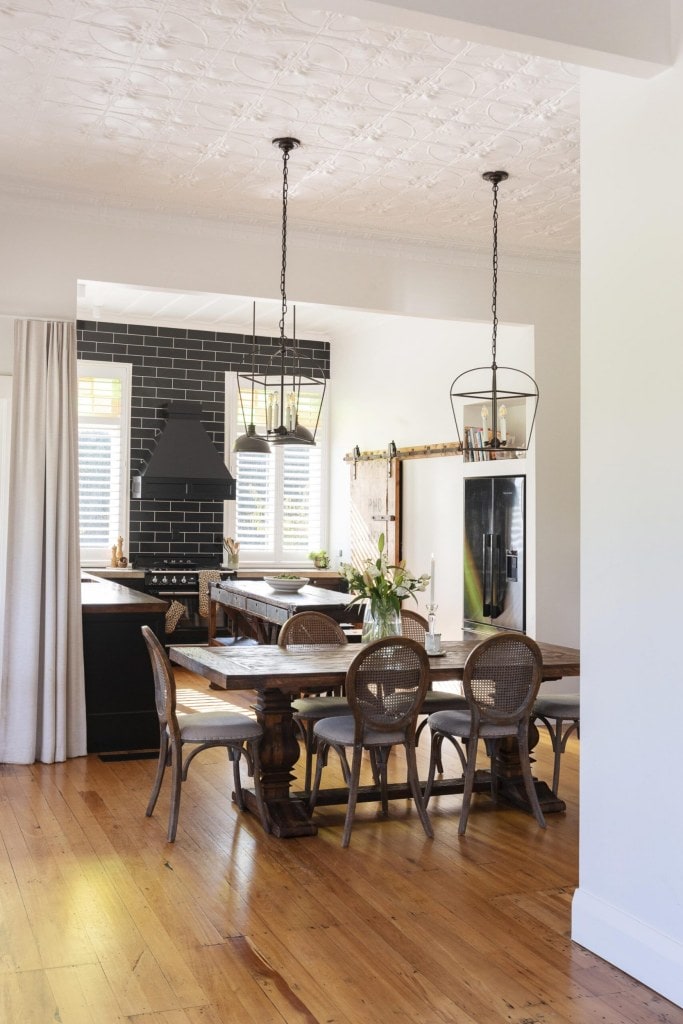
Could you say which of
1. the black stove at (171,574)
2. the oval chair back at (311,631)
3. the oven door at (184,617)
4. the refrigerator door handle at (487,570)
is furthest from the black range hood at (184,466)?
the oval chair back at (311,631)

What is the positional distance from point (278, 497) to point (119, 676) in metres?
4.66

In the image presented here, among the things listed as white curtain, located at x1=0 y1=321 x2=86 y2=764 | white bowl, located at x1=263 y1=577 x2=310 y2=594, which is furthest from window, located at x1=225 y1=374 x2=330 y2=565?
white curtain, located at x1=0 y1=321 x2=86 y2=764

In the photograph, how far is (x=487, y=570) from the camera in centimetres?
761

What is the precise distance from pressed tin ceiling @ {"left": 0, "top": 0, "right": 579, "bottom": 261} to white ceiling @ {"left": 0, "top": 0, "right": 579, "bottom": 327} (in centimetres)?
1

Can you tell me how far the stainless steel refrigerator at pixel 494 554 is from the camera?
7246 millimetres

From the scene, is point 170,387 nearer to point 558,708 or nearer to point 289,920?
point 558,708

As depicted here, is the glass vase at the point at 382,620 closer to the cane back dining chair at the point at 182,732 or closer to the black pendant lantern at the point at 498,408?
the cane back dining chair at the point at 182,732

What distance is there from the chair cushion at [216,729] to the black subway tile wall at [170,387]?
545cm

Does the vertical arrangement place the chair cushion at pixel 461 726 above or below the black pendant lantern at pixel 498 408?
below

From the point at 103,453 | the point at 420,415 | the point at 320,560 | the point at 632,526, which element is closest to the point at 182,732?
the point at 632,526

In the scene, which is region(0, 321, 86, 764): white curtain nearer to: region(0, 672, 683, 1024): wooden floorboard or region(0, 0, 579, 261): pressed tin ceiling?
region(0, 672, 683, 1024): wooden floorboard

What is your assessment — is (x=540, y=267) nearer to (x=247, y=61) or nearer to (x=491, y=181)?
(x=491, y=181)

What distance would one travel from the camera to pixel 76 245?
238 inches

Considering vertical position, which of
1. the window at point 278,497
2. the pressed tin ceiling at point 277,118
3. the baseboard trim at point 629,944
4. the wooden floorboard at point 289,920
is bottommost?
the wooden floorboard at point 289,920
